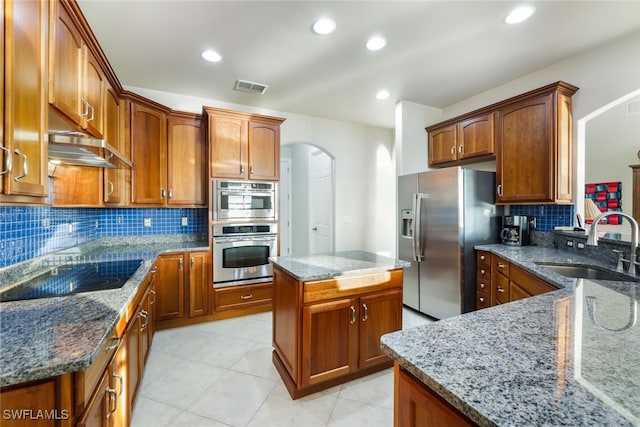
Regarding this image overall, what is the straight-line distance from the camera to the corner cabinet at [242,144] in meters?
3.08

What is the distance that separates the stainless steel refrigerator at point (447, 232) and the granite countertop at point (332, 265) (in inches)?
41.3

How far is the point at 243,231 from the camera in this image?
10.6ft

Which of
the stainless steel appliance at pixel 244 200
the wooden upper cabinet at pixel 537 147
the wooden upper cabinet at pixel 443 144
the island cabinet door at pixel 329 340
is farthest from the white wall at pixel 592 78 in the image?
the stainless steel appliance at pixel 244 200

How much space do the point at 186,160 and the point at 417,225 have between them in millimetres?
2754

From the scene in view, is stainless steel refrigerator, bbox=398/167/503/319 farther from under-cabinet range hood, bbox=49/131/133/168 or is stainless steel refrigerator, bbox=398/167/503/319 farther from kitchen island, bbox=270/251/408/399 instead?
under-cabinet range hood, bbox=49/131/133/168

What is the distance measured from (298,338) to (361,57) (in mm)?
2468

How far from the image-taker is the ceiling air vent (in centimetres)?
308

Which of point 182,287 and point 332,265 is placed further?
point 182,287

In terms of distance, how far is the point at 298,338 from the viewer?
1.78 m

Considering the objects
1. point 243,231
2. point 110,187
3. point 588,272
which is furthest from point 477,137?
point 110,187

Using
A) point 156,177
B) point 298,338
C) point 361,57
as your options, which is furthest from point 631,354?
point 156,177

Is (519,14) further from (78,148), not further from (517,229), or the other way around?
(78,148)

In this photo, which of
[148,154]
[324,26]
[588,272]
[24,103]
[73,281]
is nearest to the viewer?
[24,103]

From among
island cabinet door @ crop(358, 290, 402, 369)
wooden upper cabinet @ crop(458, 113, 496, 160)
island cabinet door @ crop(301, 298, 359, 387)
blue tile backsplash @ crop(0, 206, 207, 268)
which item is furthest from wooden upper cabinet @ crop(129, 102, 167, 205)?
wooden upper cabinet @ crop(458, 113, 496, 160)
